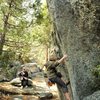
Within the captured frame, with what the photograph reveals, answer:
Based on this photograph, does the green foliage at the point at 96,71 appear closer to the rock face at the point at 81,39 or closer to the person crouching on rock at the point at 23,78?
the rock face at the point at 81,39

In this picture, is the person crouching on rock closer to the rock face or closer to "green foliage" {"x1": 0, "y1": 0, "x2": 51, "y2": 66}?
"green foliage" {"x1": 0, "y1": 0, "x2": 51, "y2": 66}

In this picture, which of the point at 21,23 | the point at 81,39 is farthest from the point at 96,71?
the point at 21,23

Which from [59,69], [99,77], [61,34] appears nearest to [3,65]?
[59,69]

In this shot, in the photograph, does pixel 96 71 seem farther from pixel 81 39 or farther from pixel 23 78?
pixel 23 78

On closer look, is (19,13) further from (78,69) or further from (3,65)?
(78,69)

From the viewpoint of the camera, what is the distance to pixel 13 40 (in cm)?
1939

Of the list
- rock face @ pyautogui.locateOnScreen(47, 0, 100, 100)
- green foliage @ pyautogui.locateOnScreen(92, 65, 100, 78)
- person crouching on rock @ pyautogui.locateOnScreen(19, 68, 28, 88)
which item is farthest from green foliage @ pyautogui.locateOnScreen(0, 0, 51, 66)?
green foliage @ pyautogui.locateOnScreen(92, 65, 100, 78)

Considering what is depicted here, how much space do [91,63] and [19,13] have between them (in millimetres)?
11192

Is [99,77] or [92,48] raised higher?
[92,48]

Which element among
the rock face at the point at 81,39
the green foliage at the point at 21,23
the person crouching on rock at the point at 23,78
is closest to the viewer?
the rock face at the point at 81,39

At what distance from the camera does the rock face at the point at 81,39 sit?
27.9 ft

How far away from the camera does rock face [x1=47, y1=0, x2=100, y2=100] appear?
850 cm

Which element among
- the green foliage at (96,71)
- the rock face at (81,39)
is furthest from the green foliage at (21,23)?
the green foliage at (96,71)

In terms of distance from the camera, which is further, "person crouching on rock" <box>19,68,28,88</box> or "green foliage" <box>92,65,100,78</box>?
"person crouching on rock" <box>19,68,28,88</box>
